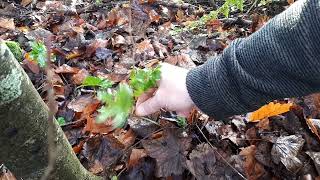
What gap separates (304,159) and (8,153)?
126 centimetres

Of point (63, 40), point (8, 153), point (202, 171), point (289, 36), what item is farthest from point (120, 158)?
point (63, 40)

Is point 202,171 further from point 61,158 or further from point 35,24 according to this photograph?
point 35,24

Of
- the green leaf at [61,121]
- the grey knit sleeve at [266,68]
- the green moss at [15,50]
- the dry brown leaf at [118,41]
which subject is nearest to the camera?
the grey knit sleeve at [266,68]

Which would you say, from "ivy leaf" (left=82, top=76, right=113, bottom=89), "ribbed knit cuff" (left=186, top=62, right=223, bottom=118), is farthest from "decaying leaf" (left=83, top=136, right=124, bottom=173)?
"ribbed knit cuff" (left=186, top=62, right=223, bottom=118)

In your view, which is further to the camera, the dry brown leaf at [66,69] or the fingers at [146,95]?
the dry brown leaf at [66,69]

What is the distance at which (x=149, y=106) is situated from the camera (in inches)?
59.4

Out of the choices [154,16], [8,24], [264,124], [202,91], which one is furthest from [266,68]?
[8,24]

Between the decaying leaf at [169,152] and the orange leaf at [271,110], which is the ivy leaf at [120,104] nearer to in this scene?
the decaying leaf at [169,152]

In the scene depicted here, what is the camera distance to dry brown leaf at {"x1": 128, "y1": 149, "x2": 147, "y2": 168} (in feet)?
5.65

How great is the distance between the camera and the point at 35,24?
3.53m

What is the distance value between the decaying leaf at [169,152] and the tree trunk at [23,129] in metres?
0.40

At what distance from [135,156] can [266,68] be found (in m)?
0.74

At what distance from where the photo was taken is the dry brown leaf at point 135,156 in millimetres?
1721

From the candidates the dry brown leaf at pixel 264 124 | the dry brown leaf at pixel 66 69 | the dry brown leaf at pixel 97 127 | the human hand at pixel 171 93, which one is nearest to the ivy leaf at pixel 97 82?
the dry brown leaf at pixel 97 127
